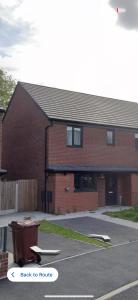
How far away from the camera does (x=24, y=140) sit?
77.6 feet

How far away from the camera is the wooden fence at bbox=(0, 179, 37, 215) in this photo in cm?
1920

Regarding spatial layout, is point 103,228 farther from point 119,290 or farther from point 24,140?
point 24,140

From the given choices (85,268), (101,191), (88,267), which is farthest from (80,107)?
(85,268)

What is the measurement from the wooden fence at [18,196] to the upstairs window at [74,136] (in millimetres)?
3556

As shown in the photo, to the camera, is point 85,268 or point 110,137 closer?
point 85,268

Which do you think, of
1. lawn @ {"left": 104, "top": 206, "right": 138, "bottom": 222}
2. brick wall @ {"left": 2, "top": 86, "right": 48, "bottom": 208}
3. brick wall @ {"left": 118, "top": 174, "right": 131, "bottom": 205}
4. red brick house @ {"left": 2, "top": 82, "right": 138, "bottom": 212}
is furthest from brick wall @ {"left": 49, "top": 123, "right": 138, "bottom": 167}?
lawn @ {"left": 104, "top": 206, "right": 138, "bottom": 222}

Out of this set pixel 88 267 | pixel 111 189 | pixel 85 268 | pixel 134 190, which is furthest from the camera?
pixel 111 189

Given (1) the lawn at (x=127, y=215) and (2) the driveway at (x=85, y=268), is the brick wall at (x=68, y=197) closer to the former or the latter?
(1) the lawn at (x=127, y=215)

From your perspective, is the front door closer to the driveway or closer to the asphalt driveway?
the asphalt driveway

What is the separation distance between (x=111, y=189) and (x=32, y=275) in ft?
53.9

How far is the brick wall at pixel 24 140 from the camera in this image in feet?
70.4

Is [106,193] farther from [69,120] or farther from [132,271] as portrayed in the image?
[132,271]

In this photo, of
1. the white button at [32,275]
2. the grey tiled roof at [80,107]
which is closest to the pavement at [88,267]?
the white button at [32,275]

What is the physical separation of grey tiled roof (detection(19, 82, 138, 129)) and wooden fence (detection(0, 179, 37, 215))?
460 cm
